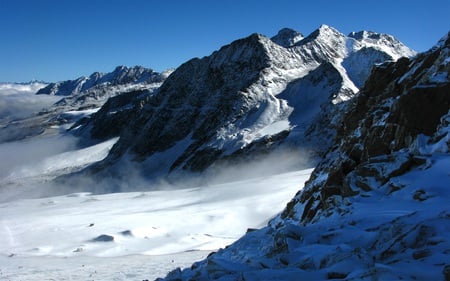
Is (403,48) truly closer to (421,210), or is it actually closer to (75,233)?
(75,233)

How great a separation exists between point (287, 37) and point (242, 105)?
84913 mm

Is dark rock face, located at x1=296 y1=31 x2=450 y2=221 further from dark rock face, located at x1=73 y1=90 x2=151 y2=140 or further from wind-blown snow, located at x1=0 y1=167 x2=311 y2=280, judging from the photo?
dark rock face, located at x1=73 y1=90 x2=151 y2=140

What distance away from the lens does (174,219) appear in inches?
1658

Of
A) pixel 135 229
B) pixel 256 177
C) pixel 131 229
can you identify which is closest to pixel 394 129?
pixel 135 229

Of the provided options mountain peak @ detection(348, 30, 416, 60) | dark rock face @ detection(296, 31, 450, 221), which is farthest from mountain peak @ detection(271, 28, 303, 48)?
dark rock face @ detection(296, 31, 450, 221)

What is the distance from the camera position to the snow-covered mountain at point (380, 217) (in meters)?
7.80

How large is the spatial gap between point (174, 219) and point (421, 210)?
33.7m

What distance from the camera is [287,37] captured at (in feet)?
554

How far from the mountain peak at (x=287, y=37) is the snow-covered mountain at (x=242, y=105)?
4437 centimetres

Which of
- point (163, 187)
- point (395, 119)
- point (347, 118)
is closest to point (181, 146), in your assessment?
point (163, 187)

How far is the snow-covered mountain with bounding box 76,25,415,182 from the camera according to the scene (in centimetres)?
8188

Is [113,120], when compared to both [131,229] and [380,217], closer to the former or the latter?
[131,229]

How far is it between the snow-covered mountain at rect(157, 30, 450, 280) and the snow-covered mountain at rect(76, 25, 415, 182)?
53412mm

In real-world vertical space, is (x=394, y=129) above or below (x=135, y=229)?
above
